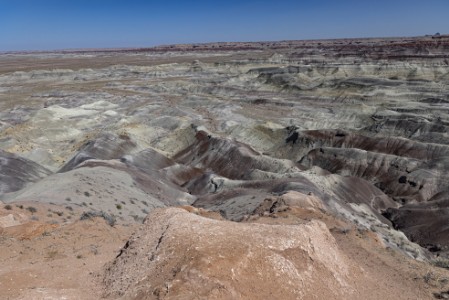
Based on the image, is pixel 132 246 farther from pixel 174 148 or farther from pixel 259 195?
pixel 174 148

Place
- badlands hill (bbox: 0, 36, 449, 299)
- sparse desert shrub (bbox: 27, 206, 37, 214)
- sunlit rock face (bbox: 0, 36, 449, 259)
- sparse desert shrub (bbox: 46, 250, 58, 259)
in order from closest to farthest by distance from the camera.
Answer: badlands hill (bbox: 0, 36, 449, 299) → sparse desert shrub (bbox: 46, 250, 58, 259) → sparse desert shrub (bbox: 27, 206, 37, 214) → sunlit rock face (bbox: 0, 36, 449, 259)

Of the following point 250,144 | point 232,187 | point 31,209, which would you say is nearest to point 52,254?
point 31,209

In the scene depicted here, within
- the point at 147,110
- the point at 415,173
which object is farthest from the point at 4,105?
the point at 415,173

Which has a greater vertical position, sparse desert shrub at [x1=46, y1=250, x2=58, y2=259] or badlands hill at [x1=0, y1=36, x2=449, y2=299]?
sparse desert shrub at [x1=46, y1=250, x2=58, y2=259]

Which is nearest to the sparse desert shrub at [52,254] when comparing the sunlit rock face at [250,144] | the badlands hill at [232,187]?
the badlands hill at [232,187]

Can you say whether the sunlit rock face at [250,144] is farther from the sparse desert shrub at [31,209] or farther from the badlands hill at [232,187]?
the sparse desert shrub at [31,209]

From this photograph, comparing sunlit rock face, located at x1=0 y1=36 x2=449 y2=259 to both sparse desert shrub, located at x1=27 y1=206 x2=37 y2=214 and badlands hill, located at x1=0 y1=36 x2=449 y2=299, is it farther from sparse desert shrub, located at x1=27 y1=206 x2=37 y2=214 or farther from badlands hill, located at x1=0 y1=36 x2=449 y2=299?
sparse desert shrub, located at x1=27 y1=206 x2=37 y2=214

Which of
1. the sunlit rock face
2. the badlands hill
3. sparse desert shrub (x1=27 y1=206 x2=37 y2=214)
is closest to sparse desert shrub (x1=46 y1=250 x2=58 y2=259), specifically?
the badlands hill

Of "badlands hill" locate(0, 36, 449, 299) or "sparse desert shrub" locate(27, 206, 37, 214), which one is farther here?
"sparse desert shrub" locate(27, 206, 37, 214)
